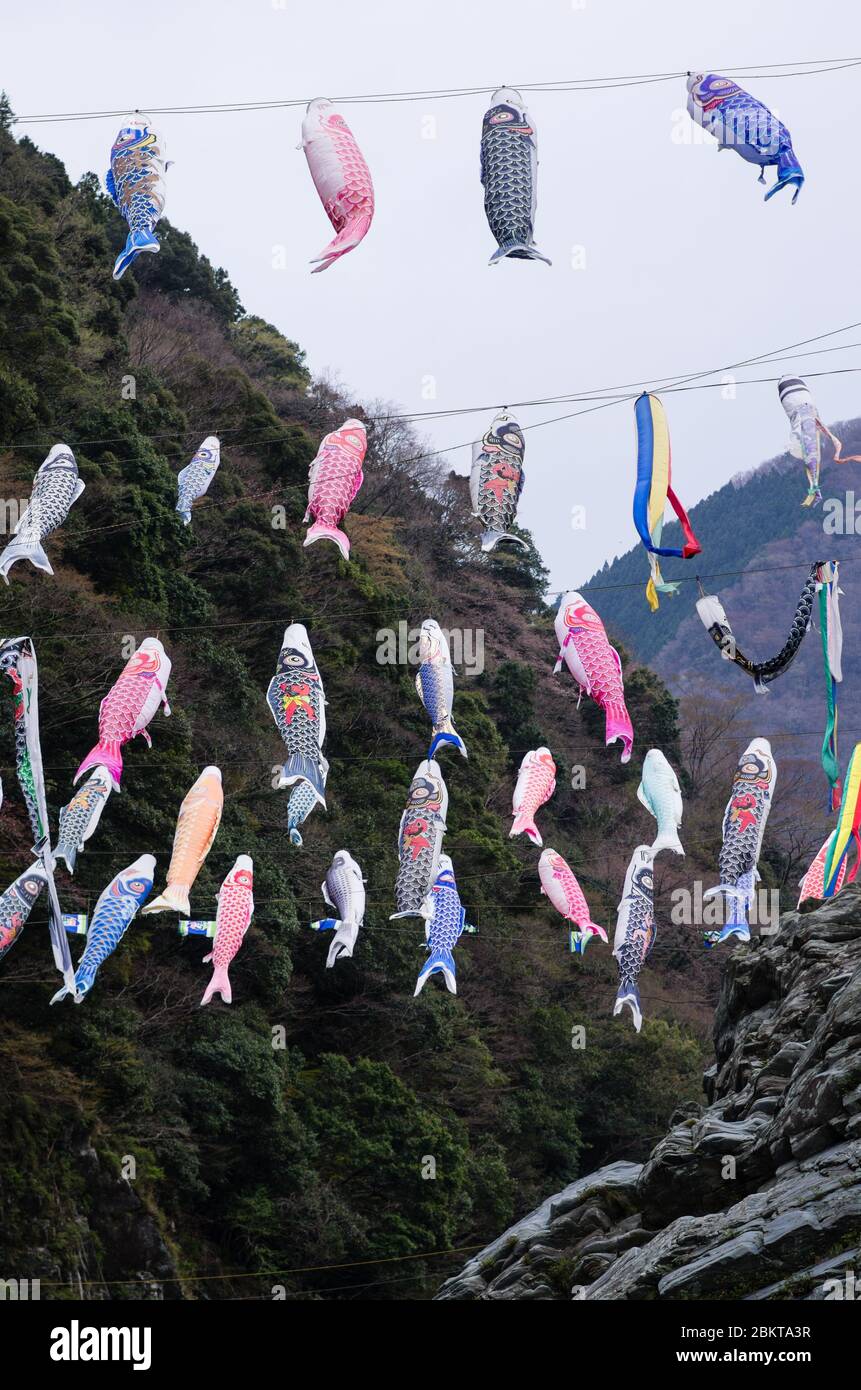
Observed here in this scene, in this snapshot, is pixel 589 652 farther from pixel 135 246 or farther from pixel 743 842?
pixel 135 246

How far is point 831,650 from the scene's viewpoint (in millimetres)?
14211

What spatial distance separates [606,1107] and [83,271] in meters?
15.1

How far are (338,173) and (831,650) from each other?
528cm

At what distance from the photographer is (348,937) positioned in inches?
667

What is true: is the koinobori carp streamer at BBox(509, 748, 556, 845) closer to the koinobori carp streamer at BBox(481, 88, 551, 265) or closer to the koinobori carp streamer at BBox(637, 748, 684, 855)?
the koinobori carp streamer at BBox(637, 748, 684, 855)

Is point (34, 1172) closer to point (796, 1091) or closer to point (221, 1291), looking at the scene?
point (221, 1291)

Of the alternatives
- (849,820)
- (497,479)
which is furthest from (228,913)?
(849,820)

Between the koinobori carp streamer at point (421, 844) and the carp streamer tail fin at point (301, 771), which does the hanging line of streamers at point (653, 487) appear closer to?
the carp streamer tail fin at point (301, 771)

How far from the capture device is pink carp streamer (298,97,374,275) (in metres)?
12.9

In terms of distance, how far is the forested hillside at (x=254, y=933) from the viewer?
58.0 feet

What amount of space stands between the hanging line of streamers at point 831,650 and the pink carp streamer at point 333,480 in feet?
12.8

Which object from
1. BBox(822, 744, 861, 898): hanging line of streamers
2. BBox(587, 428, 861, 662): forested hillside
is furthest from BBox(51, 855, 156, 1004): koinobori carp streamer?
BBox(587, 428, 861, 662): forested hillside

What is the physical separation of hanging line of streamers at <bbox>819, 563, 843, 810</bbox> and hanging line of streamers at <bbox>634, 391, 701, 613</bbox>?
66.6 inches
